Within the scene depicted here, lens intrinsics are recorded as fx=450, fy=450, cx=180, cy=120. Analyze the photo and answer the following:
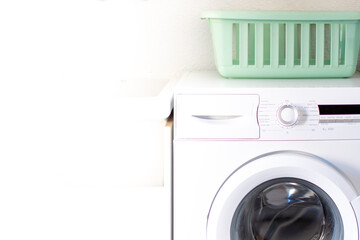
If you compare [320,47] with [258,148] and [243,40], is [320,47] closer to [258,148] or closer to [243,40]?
[243,40]

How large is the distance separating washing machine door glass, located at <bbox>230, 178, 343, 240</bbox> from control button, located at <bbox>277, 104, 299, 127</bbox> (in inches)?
8.1

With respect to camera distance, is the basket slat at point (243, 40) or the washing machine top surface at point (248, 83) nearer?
the washing machine top surface at point (248, 83)

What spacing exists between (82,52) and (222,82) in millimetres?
717

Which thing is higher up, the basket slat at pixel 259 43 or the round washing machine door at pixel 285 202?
the basket slat at pixel 259 43

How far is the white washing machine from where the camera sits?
133cm

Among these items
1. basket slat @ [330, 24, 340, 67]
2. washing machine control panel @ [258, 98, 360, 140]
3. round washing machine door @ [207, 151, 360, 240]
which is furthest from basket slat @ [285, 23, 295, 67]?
round washing machine door @ [207, 151, 360, 240]

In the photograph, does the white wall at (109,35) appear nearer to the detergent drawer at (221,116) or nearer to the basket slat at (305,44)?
the basket slat at (305,44)

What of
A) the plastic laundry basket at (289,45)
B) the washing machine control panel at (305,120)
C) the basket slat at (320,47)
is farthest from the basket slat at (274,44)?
the washing machine control panel at (305,120)

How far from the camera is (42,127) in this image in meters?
2.01

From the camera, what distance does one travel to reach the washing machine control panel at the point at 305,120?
135 cm

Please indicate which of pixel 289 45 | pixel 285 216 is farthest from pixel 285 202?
pixel 289 45

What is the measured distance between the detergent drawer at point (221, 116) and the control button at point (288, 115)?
0.07m

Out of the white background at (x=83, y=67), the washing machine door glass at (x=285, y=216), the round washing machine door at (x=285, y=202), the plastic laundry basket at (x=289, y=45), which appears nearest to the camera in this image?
the round washing machine door at (x=285, y=202)

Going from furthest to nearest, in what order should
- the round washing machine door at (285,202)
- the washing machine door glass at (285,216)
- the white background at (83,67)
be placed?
the white background at (83,67) < the washing machine door glass at (285,216) < the round washing machine door at (285,202)
